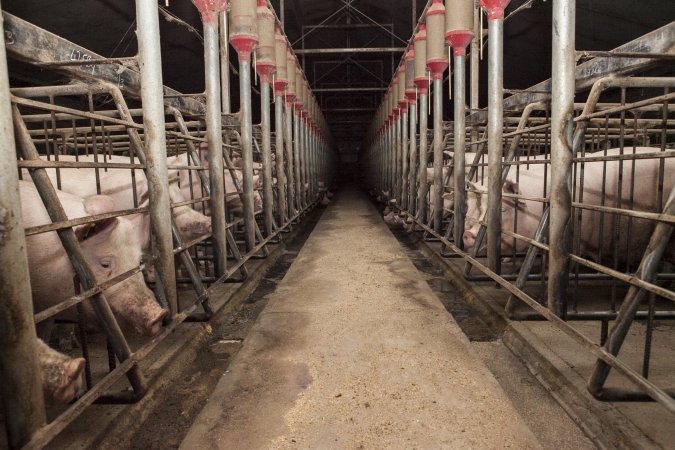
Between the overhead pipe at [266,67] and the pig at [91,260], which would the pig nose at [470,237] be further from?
the pig at [91,260]

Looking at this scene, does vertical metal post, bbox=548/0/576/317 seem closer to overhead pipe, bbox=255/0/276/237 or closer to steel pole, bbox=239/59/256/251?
steel pole, bbox=239/59/256/251

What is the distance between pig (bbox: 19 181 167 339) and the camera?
2387 millimetres

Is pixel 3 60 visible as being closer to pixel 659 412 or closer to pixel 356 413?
pixel 356 413

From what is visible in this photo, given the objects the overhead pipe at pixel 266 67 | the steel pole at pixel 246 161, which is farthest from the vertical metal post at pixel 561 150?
the overhead pipe at pixel 266 67

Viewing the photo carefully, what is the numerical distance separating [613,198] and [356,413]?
2983mm

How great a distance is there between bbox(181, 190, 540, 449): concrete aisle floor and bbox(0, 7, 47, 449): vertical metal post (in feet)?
2.39

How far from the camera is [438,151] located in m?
6.02

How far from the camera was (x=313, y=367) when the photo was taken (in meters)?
2.81

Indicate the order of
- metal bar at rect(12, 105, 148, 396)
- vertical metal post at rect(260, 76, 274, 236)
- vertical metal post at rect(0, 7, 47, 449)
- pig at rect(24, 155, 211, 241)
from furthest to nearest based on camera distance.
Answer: vertical metal post at rect(260, 76, 274, 236)
pig at rect(24, 155, 211, 241)
metal bar at rect(12, 105, 148, 396)
vertical metal post at rect(0, 7, 47, 449)

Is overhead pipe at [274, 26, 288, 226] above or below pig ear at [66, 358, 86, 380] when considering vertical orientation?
above

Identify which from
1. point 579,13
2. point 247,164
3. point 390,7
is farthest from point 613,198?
point 390,7

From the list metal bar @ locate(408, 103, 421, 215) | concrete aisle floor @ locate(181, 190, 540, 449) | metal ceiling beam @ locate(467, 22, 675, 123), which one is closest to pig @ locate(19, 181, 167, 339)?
concrete aisle floor @ locate(181, 190, 540, 449)

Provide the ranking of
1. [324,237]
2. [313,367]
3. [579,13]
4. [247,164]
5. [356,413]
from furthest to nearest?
[579,13]
[324,237]
[247,164]
[313,367]
[356,413]

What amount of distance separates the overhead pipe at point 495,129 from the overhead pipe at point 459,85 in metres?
0.80
